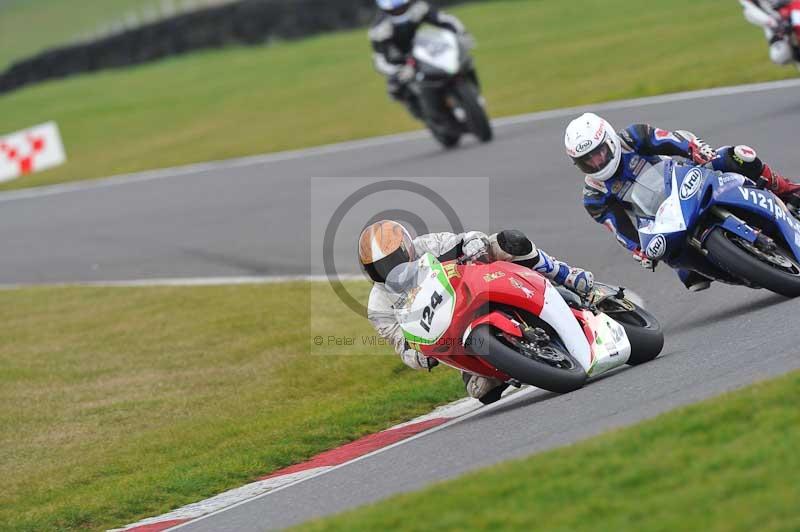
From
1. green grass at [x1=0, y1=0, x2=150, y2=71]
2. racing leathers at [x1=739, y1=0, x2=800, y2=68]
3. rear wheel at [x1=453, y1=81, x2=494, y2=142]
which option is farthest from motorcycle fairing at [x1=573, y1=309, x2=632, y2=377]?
green grass at [x1=0, y1=0, x2=150, y2=71]

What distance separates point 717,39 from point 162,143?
11.5 m

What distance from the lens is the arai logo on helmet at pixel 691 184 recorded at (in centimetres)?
820

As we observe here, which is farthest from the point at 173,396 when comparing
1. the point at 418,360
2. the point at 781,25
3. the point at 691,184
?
the point at 781,25

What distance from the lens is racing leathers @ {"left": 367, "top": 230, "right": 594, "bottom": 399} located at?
7.79 meters

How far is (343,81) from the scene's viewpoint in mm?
29172

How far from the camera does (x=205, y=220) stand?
1744 cm

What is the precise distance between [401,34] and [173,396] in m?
9.24

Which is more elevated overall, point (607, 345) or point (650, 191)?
point (650, 191)

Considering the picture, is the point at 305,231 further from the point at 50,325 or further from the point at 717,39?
the point at 717,39

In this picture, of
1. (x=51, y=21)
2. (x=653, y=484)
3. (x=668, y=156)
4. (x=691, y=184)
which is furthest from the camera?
(x=51, y=21)

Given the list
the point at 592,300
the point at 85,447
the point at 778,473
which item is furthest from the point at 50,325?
the point at 778,473

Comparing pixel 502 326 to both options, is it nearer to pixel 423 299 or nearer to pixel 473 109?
pixel 423 299

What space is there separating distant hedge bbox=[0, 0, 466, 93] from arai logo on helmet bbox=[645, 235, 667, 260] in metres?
24.4

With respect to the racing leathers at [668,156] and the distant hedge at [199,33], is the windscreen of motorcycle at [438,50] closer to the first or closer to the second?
the racing leathers at [668,156]
